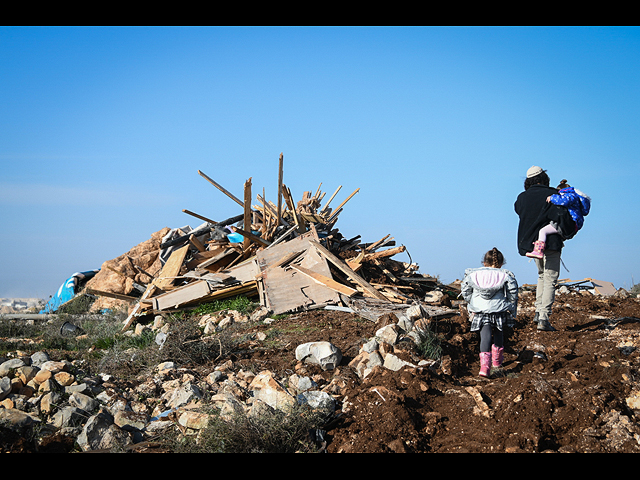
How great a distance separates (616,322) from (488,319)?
3.57 meters

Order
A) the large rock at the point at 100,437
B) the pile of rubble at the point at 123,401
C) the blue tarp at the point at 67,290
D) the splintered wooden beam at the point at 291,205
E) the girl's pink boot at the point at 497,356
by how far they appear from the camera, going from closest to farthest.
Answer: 1. the large rock at the point at 100,437
2. the pile of rubble at the point at 123,401
3. the girl's pink boot at the point at 497,356
4. the splintered wooden beam at the point at 291,205
5. the blue tarp at the point at 67,290

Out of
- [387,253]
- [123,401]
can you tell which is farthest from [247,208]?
[123,401]

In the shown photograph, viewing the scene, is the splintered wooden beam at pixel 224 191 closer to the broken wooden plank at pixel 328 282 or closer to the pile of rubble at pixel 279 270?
the pile of rubble at pixel 279 270

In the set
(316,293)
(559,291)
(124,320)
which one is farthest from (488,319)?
(124,320)

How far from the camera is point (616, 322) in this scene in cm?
780

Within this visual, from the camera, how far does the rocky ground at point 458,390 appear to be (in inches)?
164

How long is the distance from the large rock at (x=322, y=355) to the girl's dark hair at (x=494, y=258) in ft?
6.98

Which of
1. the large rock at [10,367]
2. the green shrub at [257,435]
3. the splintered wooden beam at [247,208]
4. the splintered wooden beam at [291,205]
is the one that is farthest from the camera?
the splintered wooden beam at [291,205]

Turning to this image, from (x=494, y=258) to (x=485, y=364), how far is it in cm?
126

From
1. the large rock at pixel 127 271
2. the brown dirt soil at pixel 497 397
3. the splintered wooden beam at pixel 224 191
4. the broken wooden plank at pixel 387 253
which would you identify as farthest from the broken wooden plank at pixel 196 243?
the brown dirt soil at pixel 497 397

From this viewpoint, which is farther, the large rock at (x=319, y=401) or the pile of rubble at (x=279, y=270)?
the pile of rubble at (x=279, y=270)
